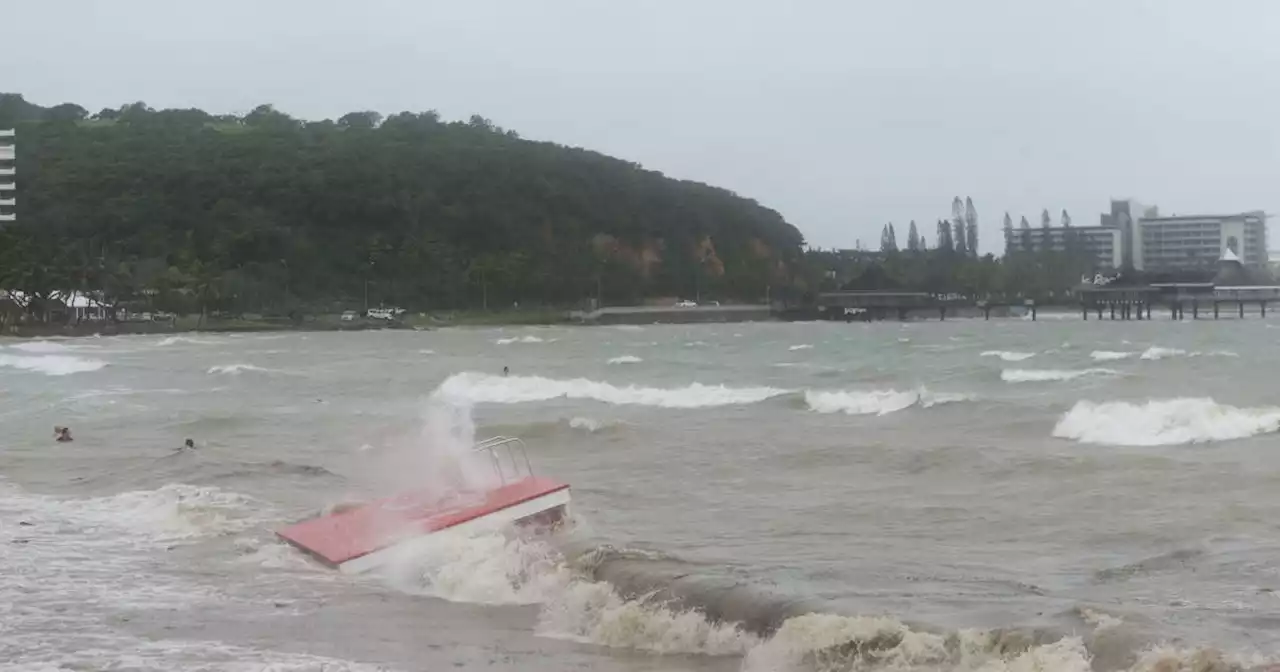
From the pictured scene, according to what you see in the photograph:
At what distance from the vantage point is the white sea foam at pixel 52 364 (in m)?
48.0

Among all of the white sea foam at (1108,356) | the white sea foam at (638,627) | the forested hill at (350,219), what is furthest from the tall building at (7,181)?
the white sea foam at (638,627)

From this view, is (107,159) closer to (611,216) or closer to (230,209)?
(230,209)

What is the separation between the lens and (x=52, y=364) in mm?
51375

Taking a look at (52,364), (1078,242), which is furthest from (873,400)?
(1078,242)

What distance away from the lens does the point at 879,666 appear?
8008mm

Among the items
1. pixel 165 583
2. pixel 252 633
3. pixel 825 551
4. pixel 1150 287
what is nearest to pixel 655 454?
pixel 825 551

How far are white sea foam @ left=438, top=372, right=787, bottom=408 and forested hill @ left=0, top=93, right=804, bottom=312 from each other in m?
77.8

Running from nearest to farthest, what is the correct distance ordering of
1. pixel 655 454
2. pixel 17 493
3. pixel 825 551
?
pixel 825 551, pixel 17 493, pixel 655 454

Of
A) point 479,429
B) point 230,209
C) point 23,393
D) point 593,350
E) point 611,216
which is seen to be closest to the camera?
point 479,429

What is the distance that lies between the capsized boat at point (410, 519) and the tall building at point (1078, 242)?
151169 mm

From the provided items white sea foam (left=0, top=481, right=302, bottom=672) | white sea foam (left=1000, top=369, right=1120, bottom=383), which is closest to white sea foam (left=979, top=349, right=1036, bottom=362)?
white sea foam (left=1000, top=369, right=1120, bottom=383)

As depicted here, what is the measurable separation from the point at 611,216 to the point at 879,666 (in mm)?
147193

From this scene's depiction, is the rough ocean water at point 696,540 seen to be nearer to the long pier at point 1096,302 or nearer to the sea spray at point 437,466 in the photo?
the sea spray at point 437,466

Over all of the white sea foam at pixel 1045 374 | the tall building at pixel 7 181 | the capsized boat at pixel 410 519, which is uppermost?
the tall building at pixel 7 181
